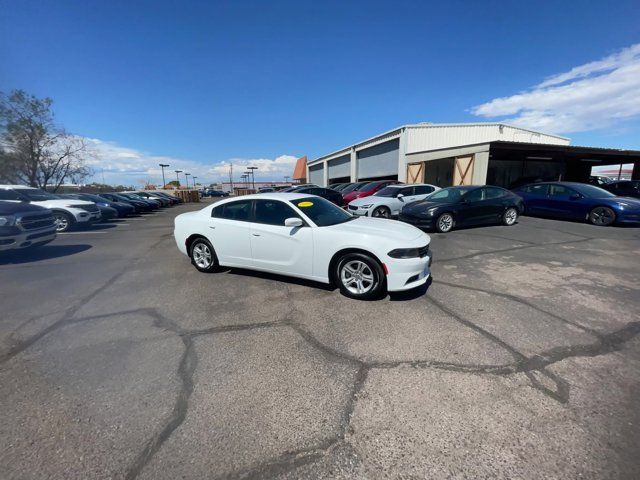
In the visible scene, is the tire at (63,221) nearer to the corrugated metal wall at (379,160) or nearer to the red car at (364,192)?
the red car at (364,192)

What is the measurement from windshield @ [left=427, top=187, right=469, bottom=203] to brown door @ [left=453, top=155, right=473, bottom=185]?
7.92m

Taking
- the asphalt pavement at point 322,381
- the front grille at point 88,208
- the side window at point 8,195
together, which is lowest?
the asphalt pavement at point 322,381

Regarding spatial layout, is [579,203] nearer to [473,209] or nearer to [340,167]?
[473,209]

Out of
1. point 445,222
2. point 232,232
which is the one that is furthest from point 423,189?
point 232,232

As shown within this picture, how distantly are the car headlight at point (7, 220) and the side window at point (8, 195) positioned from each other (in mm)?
4963

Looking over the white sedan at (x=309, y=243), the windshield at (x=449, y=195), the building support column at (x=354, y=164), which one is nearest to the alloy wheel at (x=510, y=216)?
the windshield at (x=449, y=195)

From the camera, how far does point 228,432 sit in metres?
1.92

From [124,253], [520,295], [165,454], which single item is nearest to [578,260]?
[520,295]

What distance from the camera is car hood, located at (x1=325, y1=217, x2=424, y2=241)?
12.8ft

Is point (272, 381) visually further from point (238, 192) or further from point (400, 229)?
point (238, 192)

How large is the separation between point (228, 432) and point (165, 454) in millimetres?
382

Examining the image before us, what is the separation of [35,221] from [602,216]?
54.3 feet

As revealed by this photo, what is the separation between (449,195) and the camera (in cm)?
895

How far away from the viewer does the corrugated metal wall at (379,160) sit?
2470 cm
